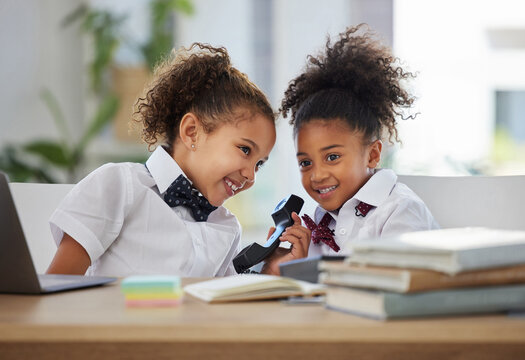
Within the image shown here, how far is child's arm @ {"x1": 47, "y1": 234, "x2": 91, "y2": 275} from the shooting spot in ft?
5.51

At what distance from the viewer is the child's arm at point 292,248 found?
1.88 meters

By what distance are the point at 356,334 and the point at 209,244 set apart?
109 cm

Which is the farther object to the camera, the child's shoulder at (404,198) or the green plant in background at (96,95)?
the green plant in background at (96,95)

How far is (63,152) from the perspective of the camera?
569 centimetres

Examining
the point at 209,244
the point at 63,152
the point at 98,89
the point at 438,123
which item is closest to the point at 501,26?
the point at 438,123

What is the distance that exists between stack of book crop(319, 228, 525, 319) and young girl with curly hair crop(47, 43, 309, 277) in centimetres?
91

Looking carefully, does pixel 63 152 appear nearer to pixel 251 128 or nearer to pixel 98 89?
pixel 98 89

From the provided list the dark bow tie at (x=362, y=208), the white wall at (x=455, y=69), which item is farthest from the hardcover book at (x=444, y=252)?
the white wall at (x=455, y=69)

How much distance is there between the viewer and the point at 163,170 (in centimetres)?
190

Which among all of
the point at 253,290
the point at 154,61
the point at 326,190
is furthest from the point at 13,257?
the point at 154,61

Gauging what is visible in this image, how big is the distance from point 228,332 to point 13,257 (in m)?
0.49

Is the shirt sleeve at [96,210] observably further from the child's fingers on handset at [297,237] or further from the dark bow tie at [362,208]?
the dark bow tie at [362,208]

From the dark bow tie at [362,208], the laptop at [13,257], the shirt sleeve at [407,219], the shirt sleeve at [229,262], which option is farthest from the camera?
the shirt sleeve at [229,262]

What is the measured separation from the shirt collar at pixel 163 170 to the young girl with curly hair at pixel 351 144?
→ 374 millimetres
